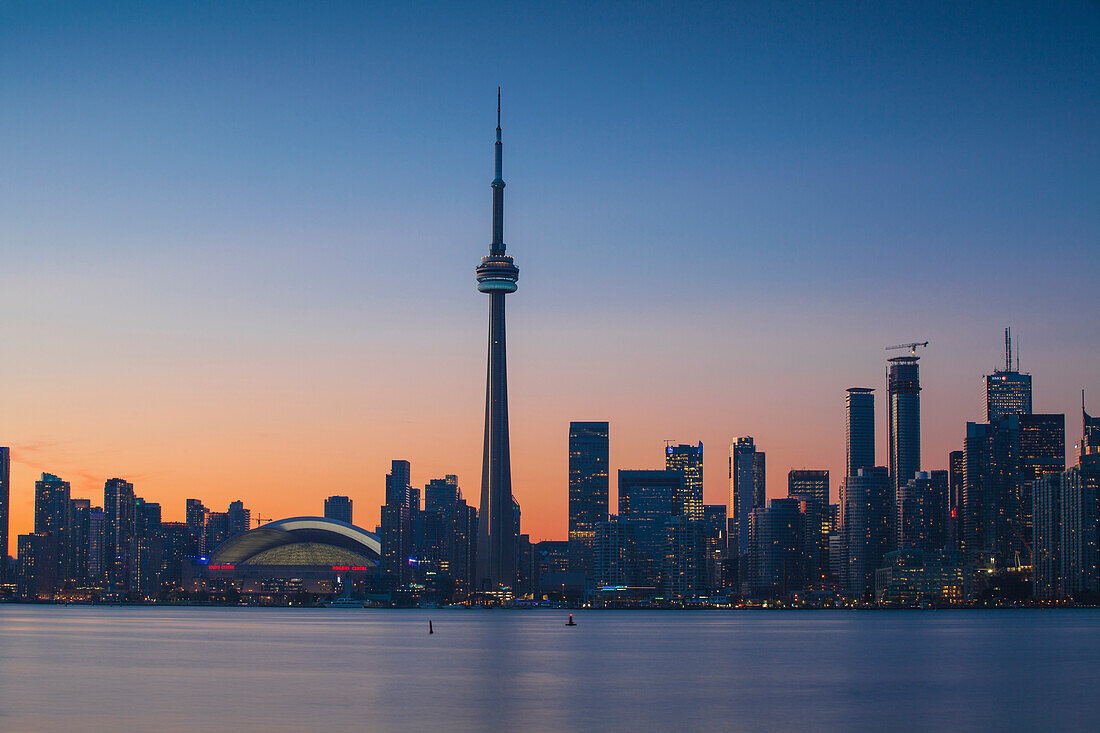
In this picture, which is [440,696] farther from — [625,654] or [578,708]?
[625,654]

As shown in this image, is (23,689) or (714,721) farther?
(23,689)

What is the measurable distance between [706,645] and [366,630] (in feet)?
199

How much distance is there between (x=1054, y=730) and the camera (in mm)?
62031

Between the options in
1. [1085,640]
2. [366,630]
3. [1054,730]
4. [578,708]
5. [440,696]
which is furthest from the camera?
[366,630]

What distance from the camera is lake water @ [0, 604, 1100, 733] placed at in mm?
→ 63500

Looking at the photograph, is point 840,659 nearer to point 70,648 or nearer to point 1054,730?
point 1054,730

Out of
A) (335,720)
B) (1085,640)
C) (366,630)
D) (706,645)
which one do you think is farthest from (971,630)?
(335,720)

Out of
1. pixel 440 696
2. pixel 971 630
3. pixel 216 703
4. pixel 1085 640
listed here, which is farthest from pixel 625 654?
pixel 971 630

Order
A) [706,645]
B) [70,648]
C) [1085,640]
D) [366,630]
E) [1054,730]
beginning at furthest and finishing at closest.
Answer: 1. [366,630]
2. [1085,640]
3. [706,645]
4. [70,648]
5. [1054,730]

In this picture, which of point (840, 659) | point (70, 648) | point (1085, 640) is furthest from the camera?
point (1085, 640)

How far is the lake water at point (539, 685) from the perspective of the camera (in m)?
63.5

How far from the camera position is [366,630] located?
190 metres

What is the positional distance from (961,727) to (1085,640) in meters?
111

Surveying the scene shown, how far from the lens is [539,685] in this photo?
275 feet
